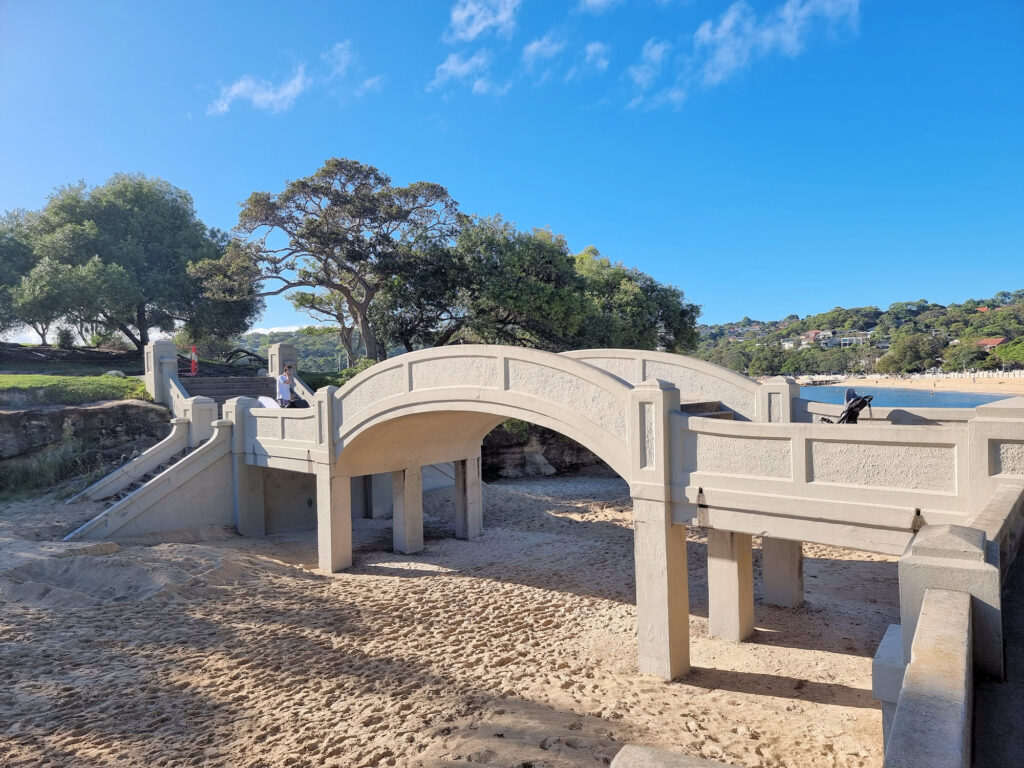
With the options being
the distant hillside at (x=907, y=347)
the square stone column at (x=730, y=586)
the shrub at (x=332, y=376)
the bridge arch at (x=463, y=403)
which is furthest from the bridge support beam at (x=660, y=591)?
the distant hillside at (x=907, y=347)

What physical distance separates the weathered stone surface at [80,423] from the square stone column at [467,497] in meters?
8.83

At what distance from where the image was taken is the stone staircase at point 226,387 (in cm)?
1869

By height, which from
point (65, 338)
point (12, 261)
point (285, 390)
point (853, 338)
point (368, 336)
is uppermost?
point (853, 338)

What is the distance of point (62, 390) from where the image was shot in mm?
17750

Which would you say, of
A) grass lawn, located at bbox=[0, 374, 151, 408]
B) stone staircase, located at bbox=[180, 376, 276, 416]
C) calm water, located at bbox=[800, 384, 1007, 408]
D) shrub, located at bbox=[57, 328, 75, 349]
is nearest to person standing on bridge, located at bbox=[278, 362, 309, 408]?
stone staircase, located at bbox=[180, 376, 276, 416]

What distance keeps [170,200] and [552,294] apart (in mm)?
19962

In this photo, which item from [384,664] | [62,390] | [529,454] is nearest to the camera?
[384,664]

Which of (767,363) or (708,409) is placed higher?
(767,363)

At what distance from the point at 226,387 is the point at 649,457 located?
15939 millimetres

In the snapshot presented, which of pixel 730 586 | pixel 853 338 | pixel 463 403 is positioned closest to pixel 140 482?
pixel 463 403

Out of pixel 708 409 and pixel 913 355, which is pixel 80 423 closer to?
pixel 708 409

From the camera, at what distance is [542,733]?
6473mm

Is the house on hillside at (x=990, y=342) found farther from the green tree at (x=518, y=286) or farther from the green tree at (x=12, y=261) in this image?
the green tree at (x=12, y=261)

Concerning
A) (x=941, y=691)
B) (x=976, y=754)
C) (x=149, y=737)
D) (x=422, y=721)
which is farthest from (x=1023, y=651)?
(x=149, y=737)
